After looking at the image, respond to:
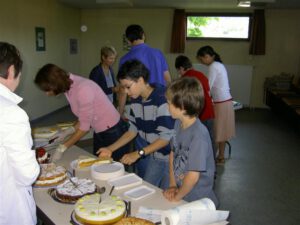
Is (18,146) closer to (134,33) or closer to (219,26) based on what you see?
(134,33)

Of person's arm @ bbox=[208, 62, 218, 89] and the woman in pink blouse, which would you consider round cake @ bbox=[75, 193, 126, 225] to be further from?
person's arm @ bbox=[208, 62, 218, 89]

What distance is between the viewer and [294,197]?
9.87 feet

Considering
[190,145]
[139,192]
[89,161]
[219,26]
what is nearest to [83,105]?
[89,161]

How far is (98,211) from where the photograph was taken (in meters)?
1.25

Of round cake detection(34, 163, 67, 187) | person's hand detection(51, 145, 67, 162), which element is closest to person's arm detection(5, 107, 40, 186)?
round cake detection(34, 163, 67, 187)

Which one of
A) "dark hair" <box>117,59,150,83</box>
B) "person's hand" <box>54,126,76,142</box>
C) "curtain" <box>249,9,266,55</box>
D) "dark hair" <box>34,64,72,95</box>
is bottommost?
"person's hand" <box>54,126,76,142</box>

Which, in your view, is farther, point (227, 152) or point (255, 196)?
point (227, 152)

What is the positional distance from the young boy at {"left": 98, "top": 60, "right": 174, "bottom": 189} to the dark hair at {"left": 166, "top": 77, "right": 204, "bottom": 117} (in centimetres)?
31

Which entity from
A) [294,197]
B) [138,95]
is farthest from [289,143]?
[138,95]

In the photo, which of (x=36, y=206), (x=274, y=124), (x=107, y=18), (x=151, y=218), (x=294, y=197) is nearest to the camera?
(x=151, y=218)

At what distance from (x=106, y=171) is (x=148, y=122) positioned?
383 mm

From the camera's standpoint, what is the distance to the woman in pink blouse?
6.23 feet

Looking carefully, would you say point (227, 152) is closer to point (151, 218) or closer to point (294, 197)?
point (294, 197)

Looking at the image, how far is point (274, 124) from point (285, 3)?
2352mm
